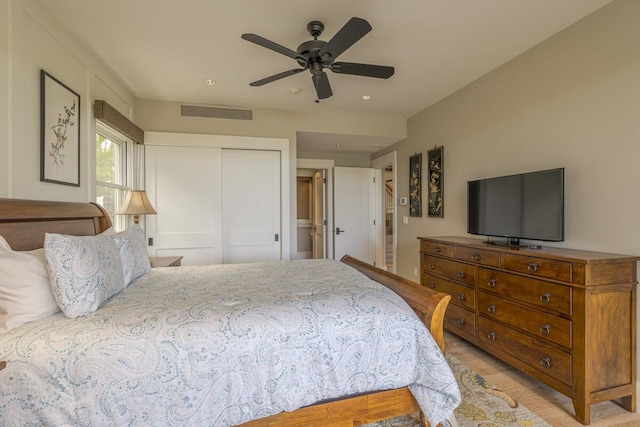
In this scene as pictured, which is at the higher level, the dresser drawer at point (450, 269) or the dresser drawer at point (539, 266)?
the dresser drawer at point (539, 266)

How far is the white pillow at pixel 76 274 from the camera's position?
128 cm

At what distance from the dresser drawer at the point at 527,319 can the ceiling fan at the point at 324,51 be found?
1.95 meters

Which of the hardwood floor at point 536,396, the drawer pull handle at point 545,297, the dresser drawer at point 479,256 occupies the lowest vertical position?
the hardwood floor at point 536,396

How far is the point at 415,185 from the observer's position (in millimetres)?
4215

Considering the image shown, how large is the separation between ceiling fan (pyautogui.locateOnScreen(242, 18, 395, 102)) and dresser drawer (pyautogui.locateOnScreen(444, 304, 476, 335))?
2120 mm

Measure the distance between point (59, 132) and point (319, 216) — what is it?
14.2 ft

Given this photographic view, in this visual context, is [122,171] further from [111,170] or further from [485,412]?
[485,412]

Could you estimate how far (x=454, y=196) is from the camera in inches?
137

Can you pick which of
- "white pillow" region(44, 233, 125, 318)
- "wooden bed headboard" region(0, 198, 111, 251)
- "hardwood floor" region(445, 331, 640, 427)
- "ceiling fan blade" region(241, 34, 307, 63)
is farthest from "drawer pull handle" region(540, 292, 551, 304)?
"wooden bed headboard" region(0, 198, 111, 251)

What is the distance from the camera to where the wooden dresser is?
1.74 m

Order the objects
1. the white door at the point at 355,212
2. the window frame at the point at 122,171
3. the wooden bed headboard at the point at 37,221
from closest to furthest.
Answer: the wooden bed headboard at the point at 37,221, the window frame at the point at 122,171, the white door at the point at 355,212

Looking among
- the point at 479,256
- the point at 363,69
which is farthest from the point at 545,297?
the point at 363,69

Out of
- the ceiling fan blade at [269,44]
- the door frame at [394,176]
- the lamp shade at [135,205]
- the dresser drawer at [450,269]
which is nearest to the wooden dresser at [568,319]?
the dresser drawer at [450,269]

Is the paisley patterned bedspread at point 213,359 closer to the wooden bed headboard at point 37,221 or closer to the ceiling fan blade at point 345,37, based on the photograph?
the wooden bed headboard at point 37,221
